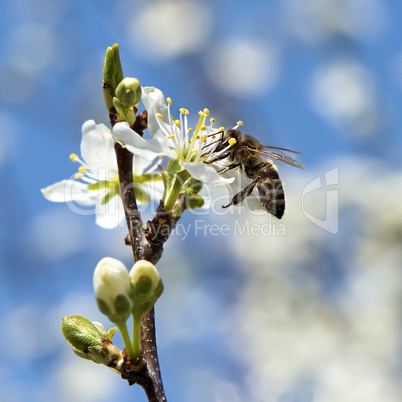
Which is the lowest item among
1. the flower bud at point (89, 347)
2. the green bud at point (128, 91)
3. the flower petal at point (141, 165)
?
the flower bud at point (89, 347)

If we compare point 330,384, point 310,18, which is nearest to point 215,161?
point 330,384

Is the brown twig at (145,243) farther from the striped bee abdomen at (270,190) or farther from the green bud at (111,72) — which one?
the striped bee abdomen at (270,190)

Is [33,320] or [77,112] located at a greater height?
[77,112]

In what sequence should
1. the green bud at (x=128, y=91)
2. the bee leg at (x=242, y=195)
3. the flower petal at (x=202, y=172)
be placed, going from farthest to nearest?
the bee leg at (x=242, y=195) → the flower petal at (x=202, y=172) → the green bud at (x=128, y=91)

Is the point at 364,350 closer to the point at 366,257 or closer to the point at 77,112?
the point at 366,257

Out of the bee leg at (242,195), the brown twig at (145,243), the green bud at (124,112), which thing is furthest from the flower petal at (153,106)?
the bee leg at (242,195)

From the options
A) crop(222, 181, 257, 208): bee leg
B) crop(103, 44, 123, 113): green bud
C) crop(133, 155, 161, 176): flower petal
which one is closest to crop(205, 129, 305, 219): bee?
crop(222, 181, 257, 208): bee leg

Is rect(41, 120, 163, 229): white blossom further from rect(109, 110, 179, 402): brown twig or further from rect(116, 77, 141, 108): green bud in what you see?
rect(116, 77, 141, 108): green bud
